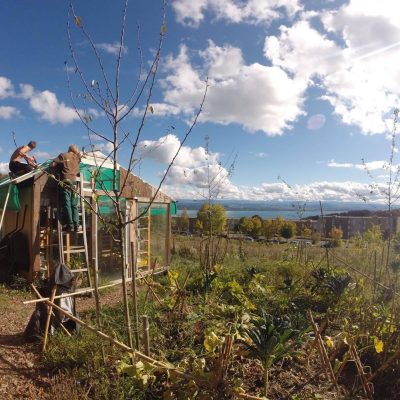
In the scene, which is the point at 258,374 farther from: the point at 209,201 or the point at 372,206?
the point at 209,201

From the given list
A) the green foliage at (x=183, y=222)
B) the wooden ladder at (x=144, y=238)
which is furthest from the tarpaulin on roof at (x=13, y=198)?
the green foliage at (x=183, y=222)

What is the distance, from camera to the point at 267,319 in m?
3.34

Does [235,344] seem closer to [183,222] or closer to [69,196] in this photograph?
[69,196]

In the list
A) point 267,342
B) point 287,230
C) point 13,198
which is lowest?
point 287,230

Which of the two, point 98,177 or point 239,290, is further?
point 239,290

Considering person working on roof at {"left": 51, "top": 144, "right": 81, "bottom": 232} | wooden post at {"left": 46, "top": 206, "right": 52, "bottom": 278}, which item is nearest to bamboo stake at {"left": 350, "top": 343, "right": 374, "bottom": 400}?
person working on roof at {"left": 51, "top": 144, "right": 81, "bottom": 232}

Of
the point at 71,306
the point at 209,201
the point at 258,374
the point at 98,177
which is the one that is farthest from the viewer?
the point at 209,201

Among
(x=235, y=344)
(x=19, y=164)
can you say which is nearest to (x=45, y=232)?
(x=19, y=164)

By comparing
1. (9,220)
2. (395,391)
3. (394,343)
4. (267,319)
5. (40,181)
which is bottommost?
(395,391)

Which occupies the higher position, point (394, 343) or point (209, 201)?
point (209, 201)

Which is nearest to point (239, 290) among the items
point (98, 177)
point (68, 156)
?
point (98, 177)

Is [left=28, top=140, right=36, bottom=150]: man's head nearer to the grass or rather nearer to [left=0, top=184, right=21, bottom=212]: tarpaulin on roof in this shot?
[left=0, top=184, right=21, bottom=212]: tarpaulin on roof

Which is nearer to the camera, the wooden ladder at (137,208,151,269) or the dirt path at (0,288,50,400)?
the dirt path at (0,288,50,400)

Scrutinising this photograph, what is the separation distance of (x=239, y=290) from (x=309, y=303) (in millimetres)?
1400
